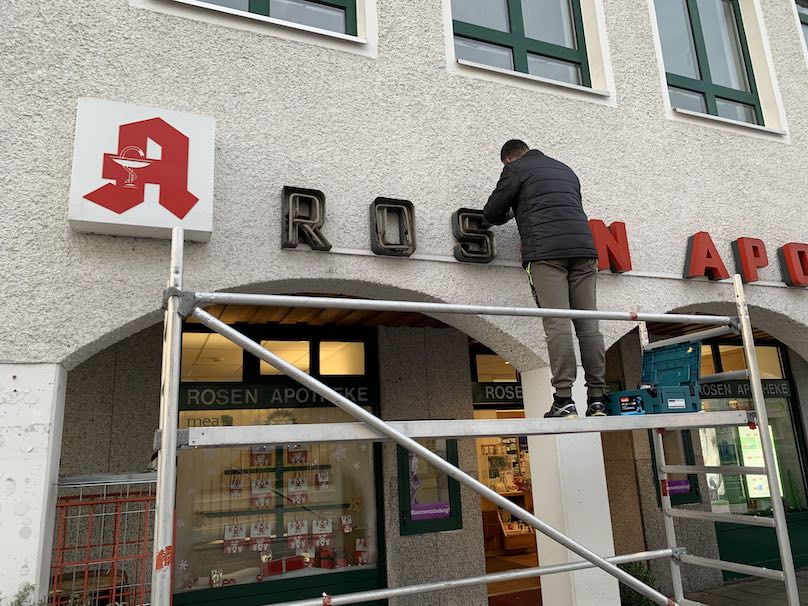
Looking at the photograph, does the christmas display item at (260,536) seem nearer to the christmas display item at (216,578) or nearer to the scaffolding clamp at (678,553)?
the christmas display item at (216,578)

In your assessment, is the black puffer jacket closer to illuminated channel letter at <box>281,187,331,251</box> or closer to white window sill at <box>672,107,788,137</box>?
illuminated channel letter at <box>281,187,331,251</box>

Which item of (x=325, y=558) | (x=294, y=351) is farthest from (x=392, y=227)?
(x=325, y=558)

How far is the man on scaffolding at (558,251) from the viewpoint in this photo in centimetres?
400

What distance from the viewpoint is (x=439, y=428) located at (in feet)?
10.1

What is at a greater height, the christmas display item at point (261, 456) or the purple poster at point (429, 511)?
the christmas display item at point (261, 456)

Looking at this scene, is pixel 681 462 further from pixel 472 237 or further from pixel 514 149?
pixel 514 149

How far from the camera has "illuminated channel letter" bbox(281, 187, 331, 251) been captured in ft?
13.6

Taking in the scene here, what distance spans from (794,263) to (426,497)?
426cm

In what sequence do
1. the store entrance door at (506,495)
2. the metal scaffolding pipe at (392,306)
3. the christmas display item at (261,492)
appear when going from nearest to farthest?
the metal scaffolding pipe at (392,306) < the christmas display item at (261,492) < the store entrance door at (506,495)

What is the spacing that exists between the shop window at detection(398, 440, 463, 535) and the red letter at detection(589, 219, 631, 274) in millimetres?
2902

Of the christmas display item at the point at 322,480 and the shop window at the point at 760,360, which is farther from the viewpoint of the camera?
the shop window at the point at 760,360

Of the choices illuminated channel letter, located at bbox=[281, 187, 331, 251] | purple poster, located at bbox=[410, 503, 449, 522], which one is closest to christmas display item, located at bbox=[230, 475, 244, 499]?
purple poster, located at bbox=[410, 503, 449, 522]

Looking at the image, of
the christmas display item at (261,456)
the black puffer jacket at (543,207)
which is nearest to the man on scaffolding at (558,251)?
the black puffer jacket at (543,207)

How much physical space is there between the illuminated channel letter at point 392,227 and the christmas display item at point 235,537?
341 centimetres
